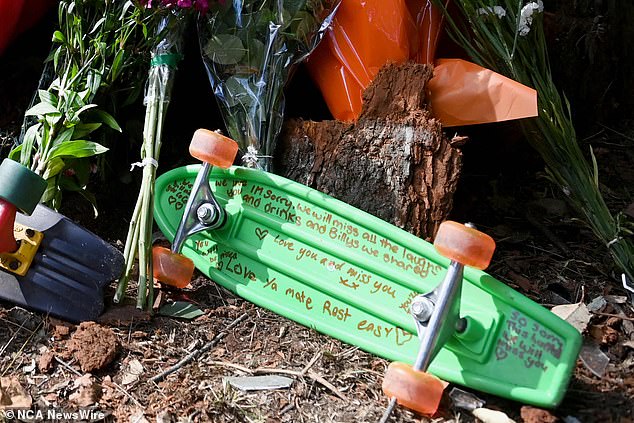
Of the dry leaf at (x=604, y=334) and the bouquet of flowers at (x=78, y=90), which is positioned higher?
the bouquet of flowers at (x=78, y=90)

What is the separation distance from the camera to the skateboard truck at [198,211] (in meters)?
1.87

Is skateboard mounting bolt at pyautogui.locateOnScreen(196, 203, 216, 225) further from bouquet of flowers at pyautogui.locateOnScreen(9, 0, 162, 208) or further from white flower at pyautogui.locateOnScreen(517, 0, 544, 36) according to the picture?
white flower at pyautogui.locateOnScreen(517, 0, 544, 36)

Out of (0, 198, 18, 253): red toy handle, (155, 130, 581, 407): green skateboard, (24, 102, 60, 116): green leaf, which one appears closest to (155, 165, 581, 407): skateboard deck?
(155, 130, 581, 407): green skateboard

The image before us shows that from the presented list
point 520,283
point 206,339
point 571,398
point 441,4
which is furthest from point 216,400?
point 441,4

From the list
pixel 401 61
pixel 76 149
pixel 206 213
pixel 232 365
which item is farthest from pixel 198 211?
pixel 401 61

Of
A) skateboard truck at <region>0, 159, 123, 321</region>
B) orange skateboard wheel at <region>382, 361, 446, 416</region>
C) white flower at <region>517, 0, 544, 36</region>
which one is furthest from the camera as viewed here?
white flower at <region>517, 0, 544, 36</region>

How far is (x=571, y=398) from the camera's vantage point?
1.56m

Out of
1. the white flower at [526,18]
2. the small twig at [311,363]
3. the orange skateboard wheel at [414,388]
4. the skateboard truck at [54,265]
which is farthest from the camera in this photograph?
the white flower at [526,18]

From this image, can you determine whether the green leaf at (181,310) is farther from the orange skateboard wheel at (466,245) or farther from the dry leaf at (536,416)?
the dry leaf at (536,416)

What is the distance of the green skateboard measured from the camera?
1.54 meters

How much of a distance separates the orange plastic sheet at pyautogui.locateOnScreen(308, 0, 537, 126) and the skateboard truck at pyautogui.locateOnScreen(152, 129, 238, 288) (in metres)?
0.42

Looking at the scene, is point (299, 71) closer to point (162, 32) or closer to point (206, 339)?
point (162, 32)

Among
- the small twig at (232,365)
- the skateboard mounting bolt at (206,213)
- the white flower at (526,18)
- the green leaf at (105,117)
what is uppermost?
the white flower at (526,18)

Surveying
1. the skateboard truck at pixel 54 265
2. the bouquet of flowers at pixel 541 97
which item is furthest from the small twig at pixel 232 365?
the bouquet of flowers at pixel 541 97
